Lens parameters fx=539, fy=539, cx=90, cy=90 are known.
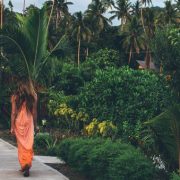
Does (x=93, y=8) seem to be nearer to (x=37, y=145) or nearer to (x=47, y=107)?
(x=47, y=107)

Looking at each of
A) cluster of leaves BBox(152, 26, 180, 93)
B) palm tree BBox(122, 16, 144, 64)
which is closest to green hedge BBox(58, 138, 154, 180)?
cluster of leaves BBox(152, 26, 180, 93)

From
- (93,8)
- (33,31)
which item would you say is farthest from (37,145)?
(93,8)

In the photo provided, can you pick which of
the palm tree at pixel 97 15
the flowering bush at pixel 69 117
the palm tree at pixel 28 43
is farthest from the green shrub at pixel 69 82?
the palm tree at pixel 97 15

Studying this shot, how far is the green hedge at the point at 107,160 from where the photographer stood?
753 centimetres

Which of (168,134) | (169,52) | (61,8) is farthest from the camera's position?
(61,8)

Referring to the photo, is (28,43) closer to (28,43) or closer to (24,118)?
(28,43)

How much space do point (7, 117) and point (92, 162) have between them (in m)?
11.5

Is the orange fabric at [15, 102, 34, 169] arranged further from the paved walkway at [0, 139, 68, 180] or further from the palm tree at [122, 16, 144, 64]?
the palm tree at [122, 16, 144, 64]

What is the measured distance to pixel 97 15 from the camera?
74.9m

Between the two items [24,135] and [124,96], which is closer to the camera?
[24,135]

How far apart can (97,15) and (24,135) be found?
218ft

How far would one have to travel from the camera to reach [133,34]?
221 ft

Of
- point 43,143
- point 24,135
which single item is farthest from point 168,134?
point 43,143

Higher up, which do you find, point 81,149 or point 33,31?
point 33,31
